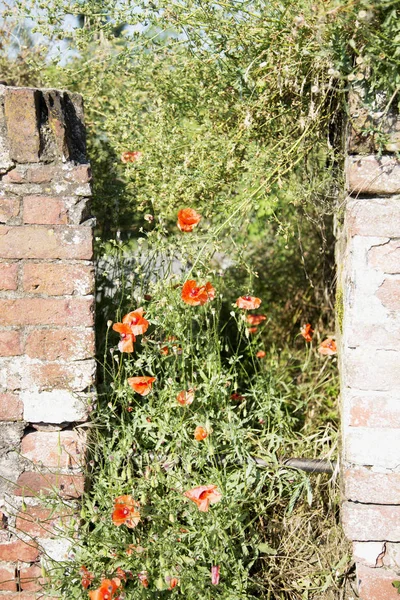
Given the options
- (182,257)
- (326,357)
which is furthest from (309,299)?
(182,257)

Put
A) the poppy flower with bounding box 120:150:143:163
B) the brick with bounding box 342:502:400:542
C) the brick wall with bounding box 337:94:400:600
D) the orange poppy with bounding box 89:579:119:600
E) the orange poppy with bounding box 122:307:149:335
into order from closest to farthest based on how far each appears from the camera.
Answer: the orange poppy with bounding box 89:579:119:600
the brick wall with bounding box 337:94:400:600
the brick with bounding box 342:502:400:542
the orange poppy with bounding box 122:307:149:335
the poppy flower with bounding box 120:150:143:163

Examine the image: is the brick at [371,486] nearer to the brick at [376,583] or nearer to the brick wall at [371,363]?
the brick wall at [371,363]

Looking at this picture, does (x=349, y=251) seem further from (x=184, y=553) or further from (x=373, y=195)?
(x=184, y=553)

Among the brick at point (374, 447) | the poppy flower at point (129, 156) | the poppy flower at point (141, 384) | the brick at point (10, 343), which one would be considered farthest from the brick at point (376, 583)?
the poppy flower at point (129, 156)

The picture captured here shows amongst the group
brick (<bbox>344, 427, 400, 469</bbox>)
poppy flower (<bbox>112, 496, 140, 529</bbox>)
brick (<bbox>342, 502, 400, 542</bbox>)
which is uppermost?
brick (<bbox>344, 427, 400, 469</bbox>)

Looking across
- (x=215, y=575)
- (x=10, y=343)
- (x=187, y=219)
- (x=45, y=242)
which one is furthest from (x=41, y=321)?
(x=215, y=575)

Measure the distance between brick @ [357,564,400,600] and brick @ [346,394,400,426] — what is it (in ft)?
1.81

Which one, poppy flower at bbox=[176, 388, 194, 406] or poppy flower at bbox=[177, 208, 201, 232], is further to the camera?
poppy flower at bbox=[177, 208, 201, 232]

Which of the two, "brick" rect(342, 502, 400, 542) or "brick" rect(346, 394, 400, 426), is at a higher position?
"brick" rect(346, 394, 400, 426)

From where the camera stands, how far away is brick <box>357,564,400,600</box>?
2363 mm

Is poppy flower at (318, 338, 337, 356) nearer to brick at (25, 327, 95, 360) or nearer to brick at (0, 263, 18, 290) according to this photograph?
brick at (25, 327, 95, 360)

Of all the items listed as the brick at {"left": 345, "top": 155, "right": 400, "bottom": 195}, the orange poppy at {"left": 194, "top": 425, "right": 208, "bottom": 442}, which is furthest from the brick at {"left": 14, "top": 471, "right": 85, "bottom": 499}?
the brick at {"left": 345, "top": 155, "right": 400, "bottom": 195}

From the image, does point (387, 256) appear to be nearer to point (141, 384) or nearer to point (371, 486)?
point (371, 486)

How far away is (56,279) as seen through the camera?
240cm
